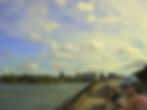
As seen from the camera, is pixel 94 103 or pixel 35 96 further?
pixel 35 96

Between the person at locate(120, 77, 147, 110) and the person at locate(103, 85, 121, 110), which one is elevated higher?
the person at locate(103, 85, 121, 110)

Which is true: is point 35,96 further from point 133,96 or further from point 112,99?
point 133,96

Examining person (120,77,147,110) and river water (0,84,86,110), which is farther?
river water (0,84,86,110)

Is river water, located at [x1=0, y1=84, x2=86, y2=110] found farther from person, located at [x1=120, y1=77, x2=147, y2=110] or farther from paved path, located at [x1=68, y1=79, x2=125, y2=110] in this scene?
person, located at [x1=120, y1=77, x2=147, y2=110]

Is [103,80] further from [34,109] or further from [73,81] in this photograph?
[34,109]

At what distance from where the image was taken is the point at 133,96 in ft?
3.16

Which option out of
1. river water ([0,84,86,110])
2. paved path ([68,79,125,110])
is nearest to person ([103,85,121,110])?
paved path ([68,79,125,110])

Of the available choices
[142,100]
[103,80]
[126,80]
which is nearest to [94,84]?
[103,80]

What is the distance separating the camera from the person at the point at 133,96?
0.91 meters

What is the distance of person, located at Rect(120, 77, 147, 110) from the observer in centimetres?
91

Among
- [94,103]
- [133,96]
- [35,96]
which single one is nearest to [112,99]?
[94,103]

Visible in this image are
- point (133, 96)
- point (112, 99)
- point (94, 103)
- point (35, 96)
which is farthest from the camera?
point (35, 96)

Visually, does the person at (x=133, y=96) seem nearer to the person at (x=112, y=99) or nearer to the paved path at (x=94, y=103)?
the person at (x=112, y=99)

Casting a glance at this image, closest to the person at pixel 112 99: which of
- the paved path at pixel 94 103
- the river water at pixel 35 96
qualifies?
the paved path at pixel 94 103
